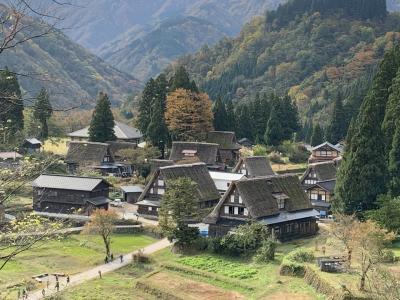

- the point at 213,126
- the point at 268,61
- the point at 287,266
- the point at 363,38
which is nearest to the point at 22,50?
the point at 268,61

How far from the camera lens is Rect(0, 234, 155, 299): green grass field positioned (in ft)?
116

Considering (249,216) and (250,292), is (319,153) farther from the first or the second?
(250,292)

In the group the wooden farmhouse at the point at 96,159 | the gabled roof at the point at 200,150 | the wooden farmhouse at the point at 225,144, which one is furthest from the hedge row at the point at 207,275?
the wooden farmhouse at the point at 225,144

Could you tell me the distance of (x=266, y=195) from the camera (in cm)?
4203

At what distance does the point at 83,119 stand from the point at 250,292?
2596 inches

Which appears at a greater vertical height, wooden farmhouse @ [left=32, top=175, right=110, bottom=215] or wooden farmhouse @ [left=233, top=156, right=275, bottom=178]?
wooden farmhouse @ [left=233, top=156, right=275, bottom=178]

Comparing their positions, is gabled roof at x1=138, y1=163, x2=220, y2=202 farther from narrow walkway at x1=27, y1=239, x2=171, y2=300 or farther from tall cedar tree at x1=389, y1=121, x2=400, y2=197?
tall cedar tree at x1=389, y1=121, x2=400, y2=197

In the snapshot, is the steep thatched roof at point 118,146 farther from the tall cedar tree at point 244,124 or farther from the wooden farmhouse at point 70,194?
the tall cedar tree at point 244,124

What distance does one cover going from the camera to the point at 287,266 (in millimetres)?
32094

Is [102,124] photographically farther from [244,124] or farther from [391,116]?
[391,116]

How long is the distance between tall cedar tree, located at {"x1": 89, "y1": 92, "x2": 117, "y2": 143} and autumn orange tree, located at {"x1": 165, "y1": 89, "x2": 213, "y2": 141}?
23.1 ft

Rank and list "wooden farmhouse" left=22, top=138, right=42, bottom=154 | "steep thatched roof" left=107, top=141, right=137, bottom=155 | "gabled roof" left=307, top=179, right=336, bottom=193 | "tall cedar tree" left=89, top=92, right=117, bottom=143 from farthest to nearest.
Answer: "wooden farmhouse" left=22, top=138, right=42, bottom=154
"tall cedar tree" left=89, top=92, right=117, bottom=143
"steep thatched roof" left=107, top=141, right=137, bottom=155
"gabled roof" left=307, top=179, right=336, bottom=193

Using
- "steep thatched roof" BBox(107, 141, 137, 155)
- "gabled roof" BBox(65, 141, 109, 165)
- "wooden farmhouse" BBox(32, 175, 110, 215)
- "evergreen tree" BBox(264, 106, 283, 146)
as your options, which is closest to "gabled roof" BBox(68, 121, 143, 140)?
"steep thatched roof" BBox(107, 141, 137, 155)

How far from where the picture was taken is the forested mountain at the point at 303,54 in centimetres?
11312
